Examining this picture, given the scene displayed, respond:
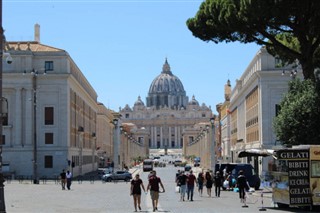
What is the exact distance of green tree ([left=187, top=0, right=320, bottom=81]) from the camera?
32.4 meters

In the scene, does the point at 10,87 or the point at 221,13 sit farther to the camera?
the point at 10,87

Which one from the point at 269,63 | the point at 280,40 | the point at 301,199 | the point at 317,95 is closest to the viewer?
the point at 301,199

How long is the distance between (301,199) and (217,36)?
40.1ft

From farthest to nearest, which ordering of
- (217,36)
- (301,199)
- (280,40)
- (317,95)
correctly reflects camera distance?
(280,40) → (217,36) → (317,95) → (301,199)

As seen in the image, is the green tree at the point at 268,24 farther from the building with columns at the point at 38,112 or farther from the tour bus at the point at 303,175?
the building with columns at the point at 38,112

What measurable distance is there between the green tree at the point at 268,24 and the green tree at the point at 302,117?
1.22 m

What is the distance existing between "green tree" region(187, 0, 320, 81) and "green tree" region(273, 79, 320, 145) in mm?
1223

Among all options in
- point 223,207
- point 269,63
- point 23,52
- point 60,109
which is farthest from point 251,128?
point 223,207

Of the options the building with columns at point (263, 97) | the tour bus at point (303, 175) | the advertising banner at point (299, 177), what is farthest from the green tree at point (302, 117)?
the building with columns at point (263, 97)

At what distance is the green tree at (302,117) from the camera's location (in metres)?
34.5

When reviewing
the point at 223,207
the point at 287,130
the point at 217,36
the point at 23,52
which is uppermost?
the point at 23,52

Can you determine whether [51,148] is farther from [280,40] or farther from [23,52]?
[280,40]

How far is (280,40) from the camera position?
130ft

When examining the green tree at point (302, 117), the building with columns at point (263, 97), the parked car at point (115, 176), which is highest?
the building with columns at point (263, 97)
